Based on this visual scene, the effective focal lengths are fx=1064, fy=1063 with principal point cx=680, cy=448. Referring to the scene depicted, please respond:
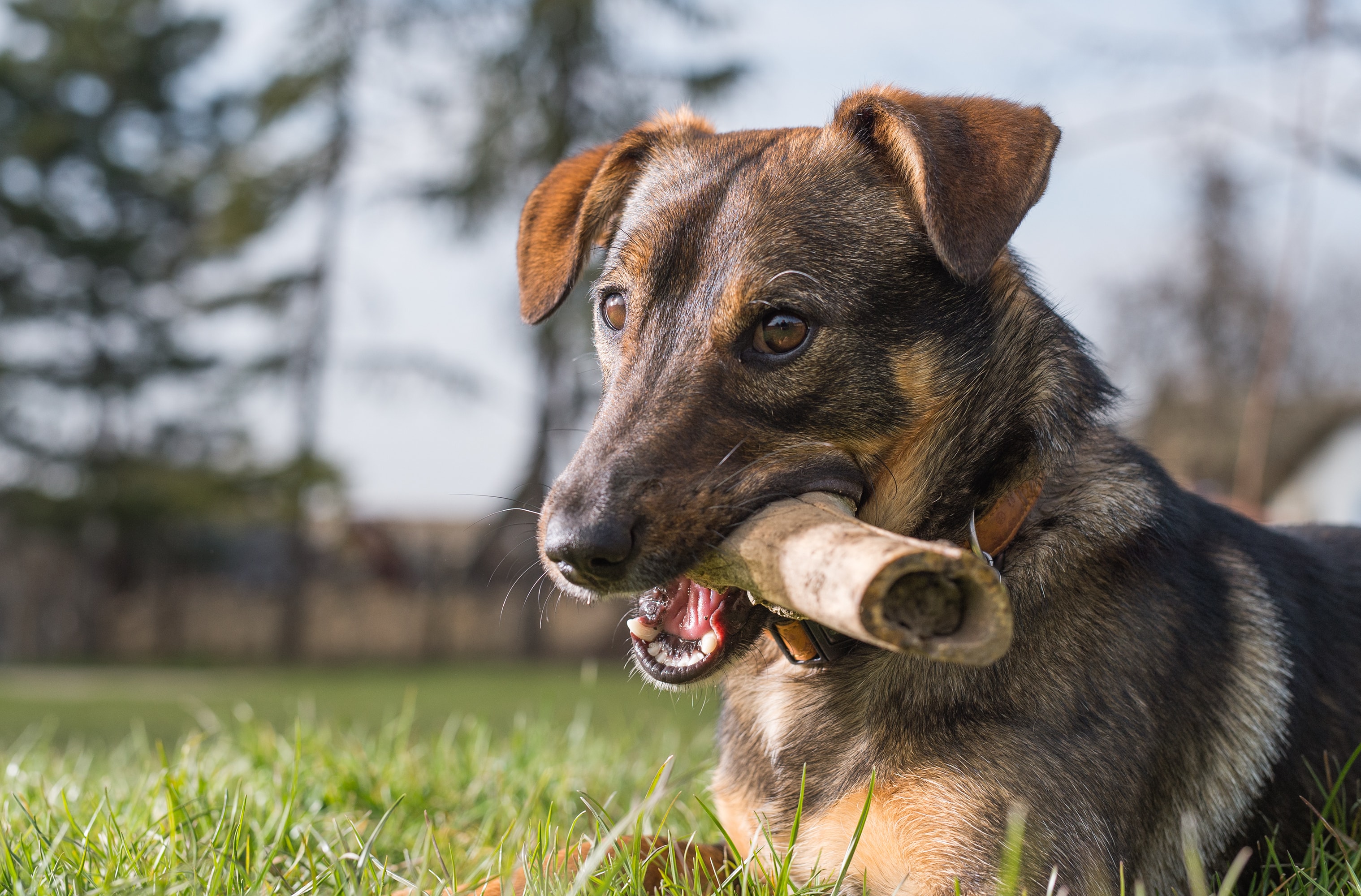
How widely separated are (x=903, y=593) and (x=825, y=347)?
0.96m

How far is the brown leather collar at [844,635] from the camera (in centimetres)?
273

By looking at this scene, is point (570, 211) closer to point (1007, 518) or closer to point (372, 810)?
point (1007, 518)

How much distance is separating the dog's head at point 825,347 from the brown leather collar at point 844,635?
0.06 meters

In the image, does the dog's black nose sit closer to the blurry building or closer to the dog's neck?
the dog's neck

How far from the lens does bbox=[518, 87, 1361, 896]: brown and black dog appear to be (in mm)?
2426

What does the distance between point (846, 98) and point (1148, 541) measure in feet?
4.98

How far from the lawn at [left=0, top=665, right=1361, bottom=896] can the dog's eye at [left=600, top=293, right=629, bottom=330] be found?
1.08 m

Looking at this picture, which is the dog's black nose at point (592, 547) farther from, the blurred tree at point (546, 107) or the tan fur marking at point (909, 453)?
the blurred tree at point (546, 107)

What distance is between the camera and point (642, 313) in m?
2.88

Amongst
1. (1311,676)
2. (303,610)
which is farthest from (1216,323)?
(1311,676)

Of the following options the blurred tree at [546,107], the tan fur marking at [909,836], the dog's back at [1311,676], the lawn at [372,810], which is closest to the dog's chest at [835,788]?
the tan fur marking at [909,836]

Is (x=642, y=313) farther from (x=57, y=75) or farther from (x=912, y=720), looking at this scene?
(x=57, y=75)

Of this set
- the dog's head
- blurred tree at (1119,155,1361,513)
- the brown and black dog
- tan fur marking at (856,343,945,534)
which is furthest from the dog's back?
blurred tree at (1119,155,1361,513)

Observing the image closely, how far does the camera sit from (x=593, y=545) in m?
2.25
